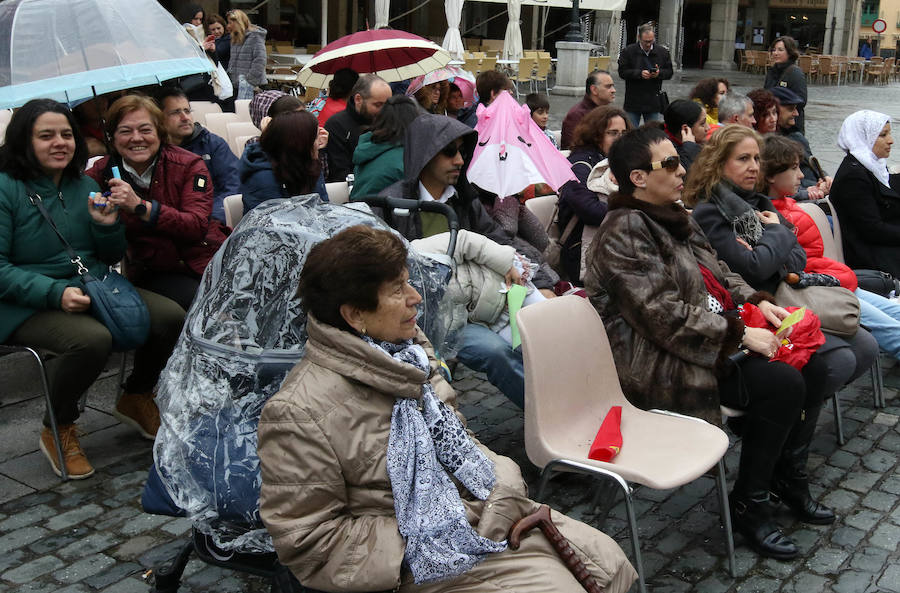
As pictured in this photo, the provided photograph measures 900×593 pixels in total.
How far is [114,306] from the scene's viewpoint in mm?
4270

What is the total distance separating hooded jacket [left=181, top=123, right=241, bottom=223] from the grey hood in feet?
5.07

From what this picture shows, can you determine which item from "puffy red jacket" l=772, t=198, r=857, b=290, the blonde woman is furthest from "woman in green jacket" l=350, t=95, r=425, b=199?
the blonde woman

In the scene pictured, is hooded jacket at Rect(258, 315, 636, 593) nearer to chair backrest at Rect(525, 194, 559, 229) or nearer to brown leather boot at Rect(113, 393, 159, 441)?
brown leather boot at Rect(113, 393, 159, 441)

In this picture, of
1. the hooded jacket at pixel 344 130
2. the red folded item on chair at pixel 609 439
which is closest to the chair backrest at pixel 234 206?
the hooded jacket at pixel 344 130

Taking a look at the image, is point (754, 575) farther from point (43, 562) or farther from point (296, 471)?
point (43, 562)

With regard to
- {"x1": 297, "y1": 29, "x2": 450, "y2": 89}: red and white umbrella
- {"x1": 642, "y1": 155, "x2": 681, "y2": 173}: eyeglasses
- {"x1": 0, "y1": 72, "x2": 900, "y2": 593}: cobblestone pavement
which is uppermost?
{"x1": 297, "y1": 29, "x2": 450, "y2": 89}: red and white umbrella

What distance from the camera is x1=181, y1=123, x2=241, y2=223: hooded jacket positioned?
230 inches

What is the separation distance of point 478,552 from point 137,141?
9.79 ft

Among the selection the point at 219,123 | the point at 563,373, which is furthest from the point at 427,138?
the point at 219,123

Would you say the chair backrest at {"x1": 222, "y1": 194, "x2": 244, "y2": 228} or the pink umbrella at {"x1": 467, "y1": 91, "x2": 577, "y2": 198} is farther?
the pink umbrella at {"x1": 467, "y1": 91, "x2": 577, "y2": 198}

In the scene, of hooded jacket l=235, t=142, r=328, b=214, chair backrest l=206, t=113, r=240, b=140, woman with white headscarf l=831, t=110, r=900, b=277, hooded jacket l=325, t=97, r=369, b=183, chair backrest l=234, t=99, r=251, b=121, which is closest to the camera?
hooded jacket l=235, t=142, r=328, b=214

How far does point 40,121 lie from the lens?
4.17 meters

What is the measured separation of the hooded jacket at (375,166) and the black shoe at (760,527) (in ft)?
8.38

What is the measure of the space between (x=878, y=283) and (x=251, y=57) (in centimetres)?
790
